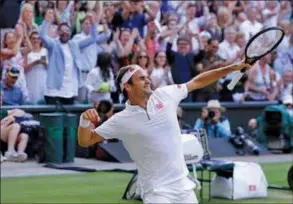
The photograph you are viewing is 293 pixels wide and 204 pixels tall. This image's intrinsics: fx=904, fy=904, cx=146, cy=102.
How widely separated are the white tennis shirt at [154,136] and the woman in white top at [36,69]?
10.0 m

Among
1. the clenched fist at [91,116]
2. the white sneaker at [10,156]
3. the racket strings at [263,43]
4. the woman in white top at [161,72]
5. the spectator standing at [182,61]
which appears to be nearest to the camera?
the clenched fist at [91,116]

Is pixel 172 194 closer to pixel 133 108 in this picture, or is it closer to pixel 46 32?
pixel 133 108

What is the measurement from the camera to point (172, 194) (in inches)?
307

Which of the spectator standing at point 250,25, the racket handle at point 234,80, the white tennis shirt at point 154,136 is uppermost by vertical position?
the spectator standing at point 250,25

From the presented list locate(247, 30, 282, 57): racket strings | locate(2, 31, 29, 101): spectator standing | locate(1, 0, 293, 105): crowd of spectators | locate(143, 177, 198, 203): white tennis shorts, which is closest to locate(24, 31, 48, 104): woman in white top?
locate(1, 0, 293, 105): crowd of spectators

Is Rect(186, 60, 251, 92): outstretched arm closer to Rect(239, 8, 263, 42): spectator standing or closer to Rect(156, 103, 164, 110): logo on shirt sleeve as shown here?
Rect(156, 103, 164, 110): logo on shirt sleeve

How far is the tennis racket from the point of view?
8.20 meters

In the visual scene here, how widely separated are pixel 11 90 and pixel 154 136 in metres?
10.2

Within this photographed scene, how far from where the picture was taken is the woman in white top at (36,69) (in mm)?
17969

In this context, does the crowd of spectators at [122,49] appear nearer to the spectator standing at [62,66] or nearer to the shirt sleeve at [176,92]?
the spectator standing at [62,66]

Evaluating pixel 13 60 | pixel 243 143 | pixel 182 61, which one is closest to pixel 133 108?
pixel 13 60

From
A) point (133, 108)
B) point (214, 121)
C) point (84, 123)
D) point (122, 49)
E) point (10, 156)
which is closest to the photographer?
point (84, 123)

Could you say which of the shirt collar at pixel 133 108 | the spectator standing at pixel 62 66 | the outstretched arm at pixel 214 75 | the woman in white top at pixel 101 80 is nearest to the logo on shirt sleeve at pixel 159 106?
the shirt collar at pixel 133 108

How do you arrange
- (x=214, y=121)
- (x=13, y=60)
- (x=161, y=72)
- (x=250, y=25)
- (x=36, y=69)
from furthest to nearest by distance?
(x=250, y=25)
(x=161, y=72)
(x=214, y=121)
(x=36, y=69)
(x=13, y=60)
